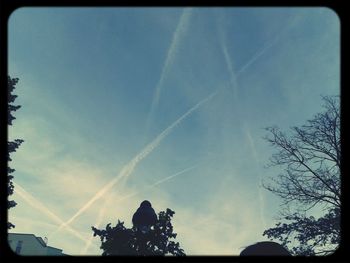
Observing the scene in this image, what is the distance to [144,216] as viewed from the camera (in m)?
6.02

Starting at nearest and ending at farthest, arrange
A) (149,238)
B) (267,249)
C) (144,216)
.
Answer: (267,249)
(144,216)
(149,238)

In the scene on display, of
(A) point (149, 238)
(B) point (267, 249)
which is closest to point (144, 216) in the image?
(B) point (267, 249)

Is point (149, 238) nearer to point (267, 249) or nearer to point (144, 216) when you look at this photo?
point (144, 216)

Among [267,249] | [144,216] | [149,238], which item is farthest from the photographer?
[149,238]

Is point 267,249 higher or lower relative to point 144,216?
lower

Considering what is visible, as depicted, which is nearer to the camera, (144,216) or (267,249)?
(267,249)

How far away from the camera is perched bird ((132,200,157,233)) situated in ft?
19.5

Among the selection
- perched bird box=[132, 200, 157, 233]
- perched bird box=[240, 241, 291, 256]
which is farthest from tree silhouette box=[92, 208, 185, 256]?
perched bird box=[240, 241, 291, 256]

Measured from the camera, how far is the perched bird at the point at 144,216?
19.5 feet

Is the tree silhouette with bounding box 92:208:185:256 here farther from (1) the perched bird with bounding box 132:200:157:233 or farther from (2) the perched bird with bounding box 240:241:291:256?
(2) the perched bird with bounding box 240:241:291:256
